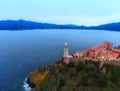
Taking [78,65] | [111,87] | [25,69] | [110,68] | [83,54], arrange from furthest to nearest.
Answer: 1. [25,69]
2. [83,54]
3. [78,65]
4. [110,68]
5. [111,87]

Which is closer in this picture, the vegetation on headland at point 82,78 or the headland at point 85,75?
the vegetation on headland at point 82,78

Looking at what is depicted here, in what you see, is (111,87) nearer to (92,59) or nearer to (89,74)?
(89,74)

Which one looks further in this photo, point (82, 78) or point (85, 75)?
point (85, 75)

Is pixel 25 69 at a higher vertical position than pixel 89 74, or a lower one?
lower

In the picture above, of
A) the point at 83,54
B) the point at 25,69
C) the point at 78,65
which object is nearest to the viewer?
the point at 78,65

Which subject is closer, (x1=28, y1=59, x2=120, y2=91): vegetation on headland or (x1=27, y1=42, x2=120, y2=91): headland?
(x1=28, y1=59, x2=120, y2=91): vegetation on headland

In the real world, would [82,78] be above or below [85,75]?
below

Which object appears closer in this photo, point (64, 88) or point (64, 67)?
point (64, 88)

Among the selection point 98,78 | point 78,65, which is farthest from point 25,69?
point 98,78
